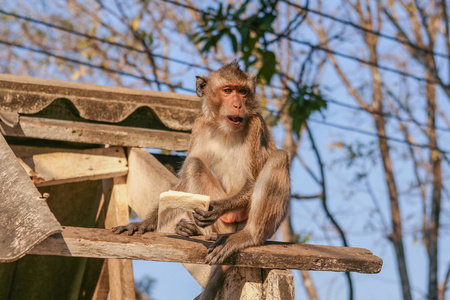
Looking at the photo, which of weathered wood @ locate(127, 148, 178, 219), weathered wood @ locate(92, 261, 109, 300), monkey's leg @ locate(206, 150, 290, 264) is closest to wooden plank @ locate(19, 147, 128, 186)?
weathered wood @ locate(127, 148, 178, 219)

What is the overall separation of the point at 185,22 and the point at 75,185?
33.4ft

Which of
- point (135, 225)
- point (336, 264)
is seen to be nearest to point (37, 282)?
point (135, 225)

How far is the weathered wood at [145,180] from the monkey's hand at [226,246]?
0.83 metres

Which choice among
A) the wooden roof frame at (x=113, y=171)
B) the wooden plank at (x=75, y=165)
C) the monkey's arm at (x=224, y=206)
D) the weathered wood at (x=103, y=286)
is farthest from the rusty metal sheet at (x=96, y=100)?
the monkey's arm at (x=224, y=206)

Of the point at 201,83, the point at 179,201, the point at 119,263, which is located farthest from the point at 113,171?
the point at 179,201

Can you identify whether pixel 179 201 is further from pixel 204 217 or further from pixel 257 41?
pixel 257 41

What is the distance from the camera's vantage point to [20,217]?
9.14 feet

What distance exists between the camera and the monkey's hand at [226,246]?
304cm

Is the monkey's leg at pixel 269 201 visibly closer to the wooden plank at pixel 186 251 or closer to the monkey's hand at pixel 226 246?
the monkey's hand at pixel 226 246

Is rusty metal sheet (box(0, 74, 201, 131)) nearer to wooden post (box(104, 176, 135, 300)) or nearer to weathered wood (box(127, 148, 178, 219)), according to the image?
weathered wood (box(127, 148, 178, 219))

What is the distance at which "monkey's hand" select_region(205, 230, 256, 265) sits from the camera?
9.98ft

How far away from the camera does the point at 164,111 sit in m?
5.40

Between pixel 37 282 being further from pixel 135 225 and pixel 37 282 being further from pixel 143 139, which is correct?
pixel 135 225

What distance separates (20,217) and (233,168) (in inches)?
79.3
